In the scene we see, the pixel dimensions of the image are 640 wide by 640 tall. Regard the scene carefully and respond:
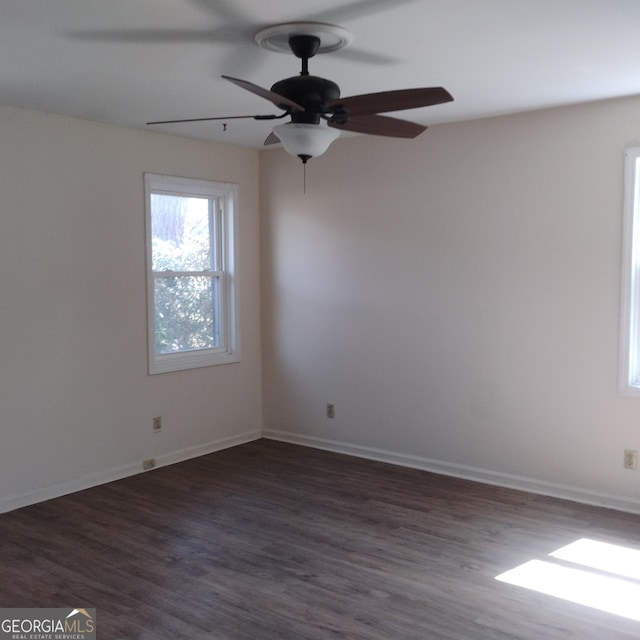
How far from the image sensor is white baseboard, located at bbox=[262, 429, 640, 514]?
13.6 feet

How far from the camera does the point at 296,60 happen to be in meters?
3.24

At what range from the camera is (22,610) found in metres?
2.92

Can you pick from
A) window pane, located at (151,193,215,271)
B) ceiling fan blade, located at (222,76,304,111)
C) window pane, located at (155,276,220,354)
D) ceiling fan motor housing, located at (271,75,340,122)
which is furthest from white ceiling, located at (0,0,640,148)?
window pane, located at (155,276,220,354)

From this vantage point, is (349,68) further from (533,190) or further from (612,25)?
(533,190)

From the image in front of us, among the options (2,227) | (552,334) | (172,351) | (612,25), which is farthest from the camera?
(172,351)

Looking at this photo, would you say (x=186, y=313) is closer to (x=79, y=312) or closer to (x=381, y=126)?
(x=79, y=312)

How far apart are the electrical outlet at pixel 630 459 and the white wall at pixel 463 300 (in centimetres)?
4

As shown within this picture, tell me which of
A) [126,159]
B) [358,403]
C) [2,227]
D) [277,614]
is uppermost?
[126,159]

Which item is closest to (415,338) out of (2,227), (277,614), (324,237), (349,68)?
(324,237)

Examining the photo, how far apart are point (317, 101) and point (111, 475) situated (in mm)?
3141

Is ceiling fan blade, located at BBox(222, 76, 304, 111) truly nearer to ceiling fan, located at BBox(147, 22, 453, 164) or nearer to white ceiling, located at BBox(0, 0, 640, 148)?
ceiling fan, located at BBox(147, 22, 453, 164)

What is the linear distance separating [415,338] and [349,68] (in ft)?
7.13

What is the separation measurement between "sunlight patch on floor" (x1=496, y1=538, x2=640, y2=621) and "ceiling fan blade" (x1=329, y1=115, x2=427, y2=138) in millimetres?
2118

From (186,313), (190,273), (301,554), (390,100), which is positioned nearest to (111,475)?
(186,313)
